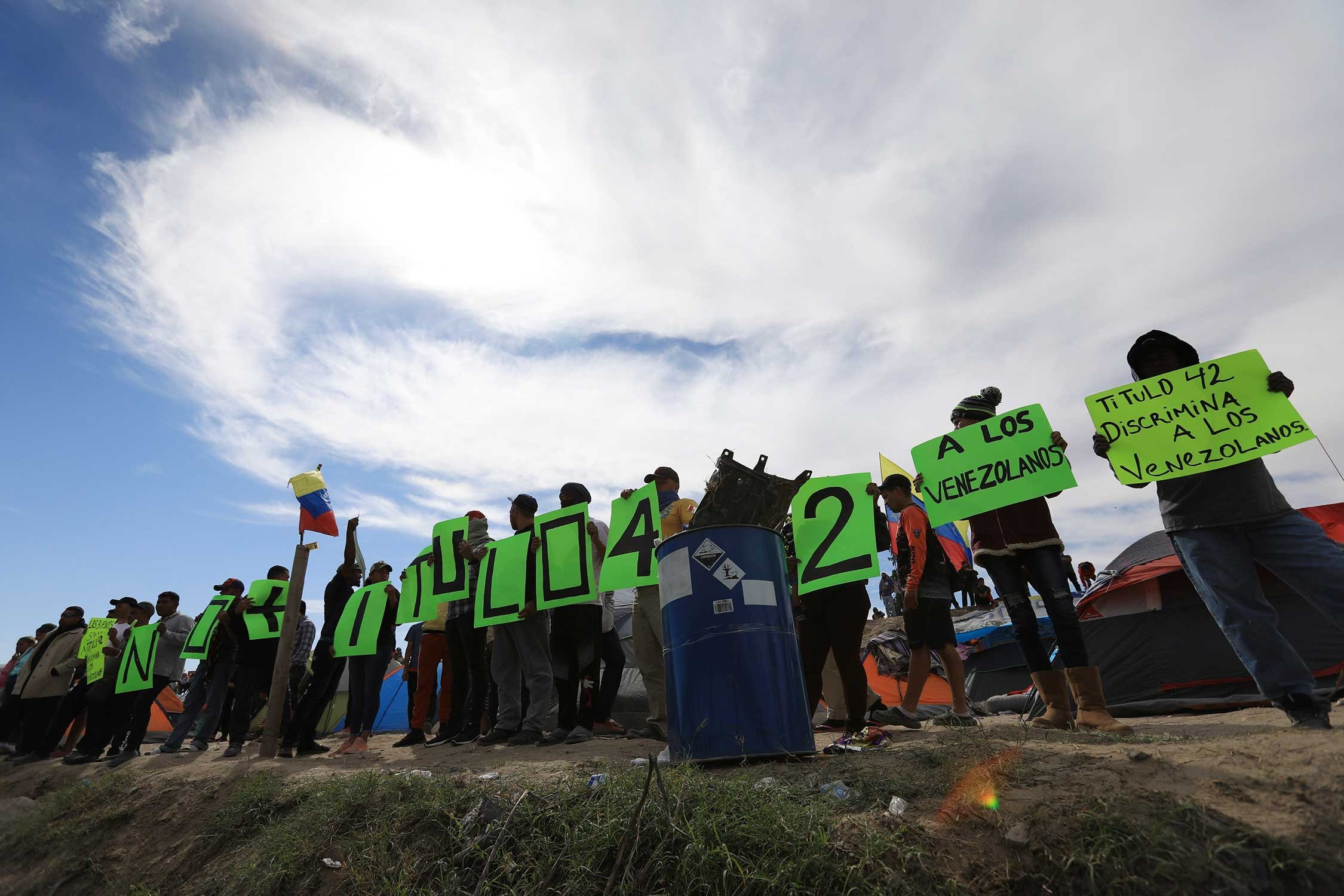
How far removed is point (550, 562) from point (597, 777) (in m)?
2.93

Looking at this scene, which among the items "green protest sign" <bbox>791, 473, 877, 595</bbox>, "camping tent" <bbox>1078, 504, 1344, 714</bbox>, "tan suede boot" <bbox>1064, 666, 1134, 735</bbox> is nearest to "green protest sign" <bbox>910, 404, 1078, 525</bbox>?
"green protest sign" <bbox>791, 473, 877, 595</bbox>

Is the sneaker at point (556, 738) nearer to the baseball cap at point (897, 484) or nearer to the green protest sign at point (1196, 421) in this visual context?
the baseball cap at point (897, 484)

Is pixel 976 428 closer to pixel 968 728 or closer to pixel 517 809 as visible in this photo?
pixel 968 728

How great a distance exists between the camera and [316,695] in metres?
7.25

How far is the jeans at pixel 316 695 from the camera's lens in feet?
23.6

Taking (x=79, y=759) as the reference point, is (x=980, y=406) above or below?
above

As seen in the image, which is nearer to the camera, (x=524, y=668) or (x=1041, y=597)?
(x=1041, y=597)

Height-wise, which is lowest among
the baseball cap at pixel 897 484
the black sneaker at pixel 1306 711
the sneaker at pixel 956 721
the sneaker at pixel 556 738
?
the black sneaker at pixel 1306 711

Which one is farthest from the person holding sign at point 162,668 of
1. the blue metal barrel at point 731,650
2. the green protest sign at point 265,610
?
the blue metal barrel at point 731,650

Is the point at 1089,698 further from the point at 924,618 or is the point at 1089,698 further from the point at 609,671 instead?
the point at 609,671

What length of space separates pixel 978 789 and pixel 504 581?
4427 millimetres

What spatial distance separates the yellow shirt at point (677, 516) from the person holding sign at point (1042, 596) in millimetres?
2106

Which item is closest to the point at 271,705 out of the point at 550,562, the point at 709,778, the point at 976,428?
the point at 550,562

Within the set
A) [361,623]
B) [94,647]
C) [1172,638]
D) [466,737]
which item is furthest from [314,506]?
[1172,638]
